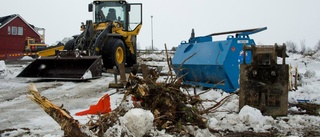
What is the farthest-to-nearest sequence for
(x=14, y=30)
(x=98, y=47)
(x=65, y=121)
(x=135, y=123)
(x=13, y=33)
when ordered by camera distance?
1. (x=14, y=30)
2. (x=13, y=33)
3. (x=98, y=47)
4. (x=135, y=123)
5. (x=65, y=121)

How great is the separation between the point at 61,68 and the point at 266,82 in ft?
23.3

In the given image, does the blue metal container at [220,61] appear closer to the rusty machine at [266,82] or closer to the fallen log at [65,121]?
the rusty machine at [266,82]

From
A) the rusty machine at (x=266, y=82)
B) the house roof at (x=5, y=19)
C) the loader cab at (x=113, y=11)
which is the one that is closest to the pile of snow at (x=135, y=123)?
the rusty machine at (x=266, y=82)

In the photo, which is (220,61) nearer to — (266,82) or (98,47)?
(266,82)

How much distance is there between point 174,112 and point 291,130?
1389mm

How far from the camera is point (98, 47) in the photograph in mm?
11125

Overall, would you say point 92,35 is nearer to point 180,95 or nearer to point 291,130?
point 180,95

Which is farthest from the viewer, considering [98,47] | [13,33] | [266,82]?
[13,33]

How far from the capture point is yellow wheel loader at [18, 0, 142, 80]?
32.9ft

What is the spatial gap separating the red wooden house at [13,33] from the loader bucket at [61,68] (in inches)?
1026

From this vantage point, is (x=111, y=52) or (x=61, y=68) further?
(x=111, y=52)

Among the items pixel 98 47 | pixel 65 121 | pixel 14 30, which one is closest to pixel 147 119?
pixel 65 121

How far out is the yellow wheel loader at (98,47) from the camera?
10.0 m

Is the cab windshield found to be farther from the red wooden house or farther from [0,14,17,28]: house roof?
[0,14,17,28]: house roof
